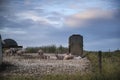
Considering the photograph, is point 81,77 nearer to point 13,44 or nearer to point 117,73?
point 117,73

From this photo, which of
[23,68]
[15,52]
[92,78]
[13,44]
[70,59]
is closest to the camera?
[92,78]

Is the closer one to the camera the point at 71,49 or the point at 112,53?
the point at 112,53

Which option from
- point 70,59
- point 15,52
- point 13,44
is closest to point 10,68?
point 70,59

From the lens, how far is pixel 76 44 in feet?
48.6

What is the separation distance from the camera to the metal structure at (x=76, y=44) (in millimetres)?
14695

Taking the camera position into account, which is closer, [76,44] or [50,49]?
[76,44]

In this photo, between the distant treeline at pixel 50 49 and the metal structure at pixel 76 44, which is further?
the distant treeline at pixel 50 49

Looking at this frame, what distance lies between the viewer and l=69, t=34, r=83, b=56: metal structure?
14.7 m

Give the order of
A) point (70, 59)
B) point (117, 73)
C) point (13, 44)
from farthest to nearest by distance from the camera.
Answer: point (13, 44), point (70, 59), point (117, 73)

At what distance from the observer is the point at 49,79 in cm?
672

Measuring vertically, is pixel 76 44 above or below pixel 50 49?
above

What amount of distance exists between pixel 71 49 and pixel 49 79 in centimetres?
817

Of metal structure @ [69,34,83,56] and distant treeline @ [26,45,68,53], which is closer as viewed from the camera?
metal structure @ [69,34,83,56]

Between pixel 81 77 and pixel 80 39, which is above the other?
pixel 80 39
